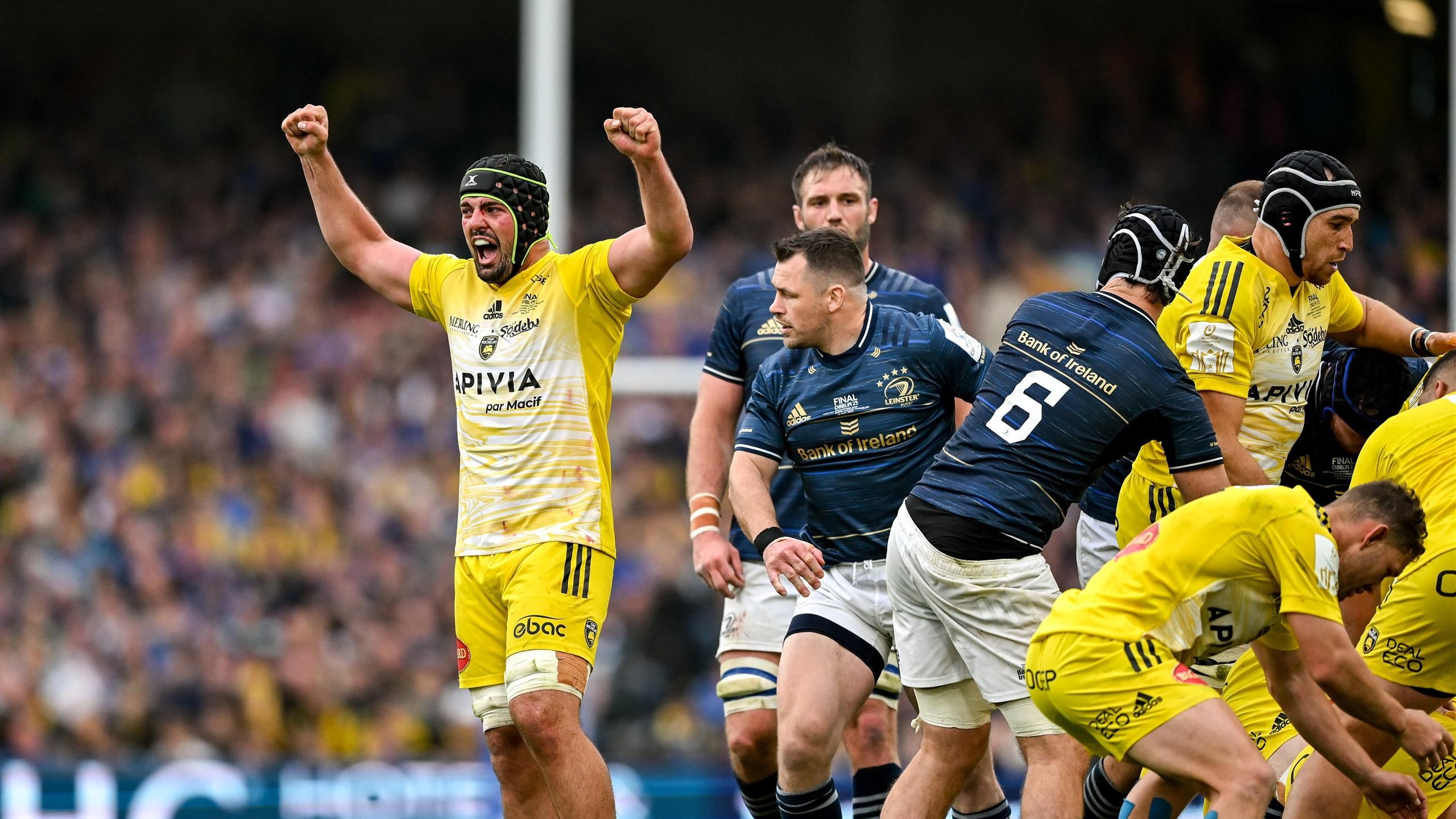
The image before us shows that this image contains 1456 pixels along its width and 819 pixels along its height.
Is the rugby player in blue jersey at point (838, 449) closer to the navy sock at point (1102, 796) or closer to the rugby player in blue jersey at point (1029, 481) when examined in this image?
the rugby player in blue jersey at point (1029, 481)

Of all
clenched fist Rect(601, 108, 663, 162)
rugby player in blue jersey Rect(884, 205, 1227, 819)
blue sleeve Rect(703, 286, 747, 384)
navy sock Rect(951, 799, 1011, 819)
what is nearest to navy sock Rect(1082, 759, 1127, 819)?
navy sock Rect(951, 799, 1011, 819)

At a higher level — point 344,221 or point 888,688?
point 344,221

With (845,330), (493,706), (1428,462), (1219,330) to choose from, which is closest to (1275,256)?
(1219,330)

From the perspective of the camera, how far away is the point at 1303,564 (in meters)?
5.25

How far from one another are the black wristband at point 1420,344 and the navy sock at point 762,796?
3.05m

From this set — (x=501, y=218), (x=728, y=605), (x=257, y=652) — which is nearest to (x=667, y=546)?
(x=257, y=652)

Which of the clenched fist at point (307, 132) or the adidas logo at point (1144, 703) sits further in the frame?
the clenched fist at point (307, 132)

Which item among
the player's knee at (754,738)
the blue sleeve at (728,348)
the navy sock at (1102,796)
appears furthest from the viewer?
the blue sleeve at (728,348)

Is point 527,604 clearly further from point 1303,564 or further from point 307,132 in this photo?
point 1303,564

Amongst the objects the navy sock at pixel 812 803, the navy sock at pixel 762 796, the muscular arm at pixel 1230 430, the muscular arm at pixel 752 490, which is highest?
the muscular arm at pixel 1230 430

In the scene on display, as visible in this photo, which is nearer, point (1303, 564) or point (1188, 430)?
point (1303, 564)

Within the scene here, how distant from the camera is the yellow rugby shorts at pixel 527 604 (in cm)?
621

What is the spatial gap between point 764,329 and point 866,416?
887 millimetres

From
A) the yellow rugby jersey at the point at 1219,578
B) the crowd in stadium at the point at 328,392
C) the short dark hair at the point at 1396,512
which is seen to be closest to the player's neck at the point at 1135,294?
the yellow rugby jersey at the point at 1219,578
